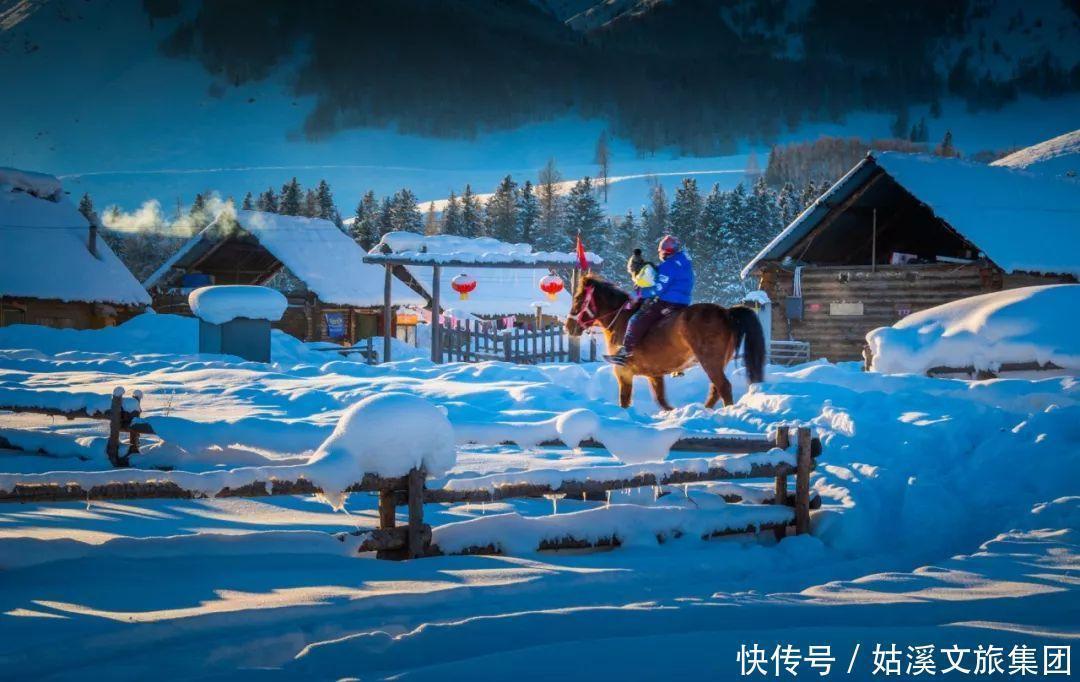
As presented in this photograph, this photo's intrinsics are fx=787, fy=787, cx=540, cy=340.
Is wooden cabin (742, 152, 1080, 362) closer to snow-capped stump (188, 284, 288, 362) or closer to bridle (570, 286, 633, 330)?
bridle (570, 286, 633, 330)

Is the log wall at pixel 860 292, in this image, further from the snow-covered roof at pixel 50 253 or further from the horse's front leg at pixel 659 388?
the snow-covered roof at pixel 50 253

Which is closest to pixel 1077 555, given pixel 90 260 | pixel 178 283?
pixel 90 260

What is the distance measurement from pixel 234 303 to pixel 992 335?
1442cm

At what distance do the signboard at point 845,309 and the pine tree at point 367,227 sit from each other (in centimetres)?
4192

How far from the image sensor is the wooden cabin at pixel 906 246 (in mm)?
18422

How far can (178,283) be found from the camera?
33656 mm

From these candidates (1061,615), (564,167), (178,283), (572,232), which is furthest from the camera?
(564,167)

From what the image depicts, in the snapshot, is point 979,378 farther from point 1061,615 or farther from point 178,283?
point 178,283

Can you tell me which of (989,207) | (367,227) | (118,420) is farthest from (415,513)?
(367,227)

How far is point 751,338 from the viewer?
32.4 feet

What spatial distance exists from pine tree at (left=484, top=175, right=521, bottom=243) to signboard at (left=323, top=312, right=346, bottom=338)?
106 ft

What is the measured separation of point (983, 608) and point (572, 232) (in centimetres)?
5871

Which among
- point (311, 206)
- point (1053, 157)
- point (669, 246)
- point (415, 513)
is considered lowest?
point (415, 513)

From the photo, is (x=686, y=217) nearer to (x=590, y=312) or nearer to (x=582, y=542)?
(x=590, y=312)
